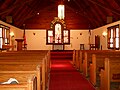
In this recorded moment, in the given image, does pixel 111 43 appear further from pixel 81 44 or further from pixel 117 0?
pixel 81 44

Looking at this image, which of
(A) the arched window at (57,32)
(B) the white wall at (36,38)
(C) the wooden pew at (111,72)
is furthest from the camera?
(B) the white wall at (36,38)

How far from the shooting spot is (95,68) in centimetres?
636

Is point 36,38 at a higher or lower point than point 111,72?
higher

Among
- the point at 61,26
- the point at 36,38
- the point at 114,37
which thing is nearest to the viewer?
the point at 114,37

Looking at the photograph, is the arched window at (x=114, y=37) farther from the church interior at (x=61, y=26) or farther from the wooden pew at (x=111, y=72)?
the wooden pew at (x=111, y=72)

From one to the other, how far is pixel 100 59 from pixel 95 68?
0.95 ft

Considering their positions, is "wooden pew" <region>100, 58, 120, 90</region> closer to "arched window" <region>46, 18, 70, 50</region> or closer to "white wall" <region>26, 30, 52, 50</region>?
Result: "arched window" <region>46, 18, 70, 50</region>

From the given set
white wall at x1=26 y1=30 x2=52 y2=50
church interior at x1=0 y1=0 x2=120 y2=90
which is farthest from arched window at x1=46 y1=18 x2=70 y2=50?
white wall at x1=26 y1=30 x2=52 y2=50

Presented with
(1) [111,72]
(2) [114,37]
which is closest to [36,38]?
(2) [114,37]

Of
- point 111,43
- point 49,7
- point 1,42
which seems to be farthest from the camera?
point 49,7

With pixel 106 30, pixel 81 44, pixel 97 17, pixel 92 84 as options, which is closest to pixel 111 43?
pixel 106 30

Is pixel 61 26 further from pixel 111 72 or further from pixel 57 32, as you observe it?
pixel 111 72

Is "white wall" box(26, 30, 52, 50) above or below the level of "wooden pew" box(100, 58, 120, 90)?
above

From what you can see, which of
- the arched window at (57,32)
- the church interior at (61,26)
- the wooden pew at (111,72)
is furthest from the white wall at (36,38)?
the wooden pew at (111,72)
